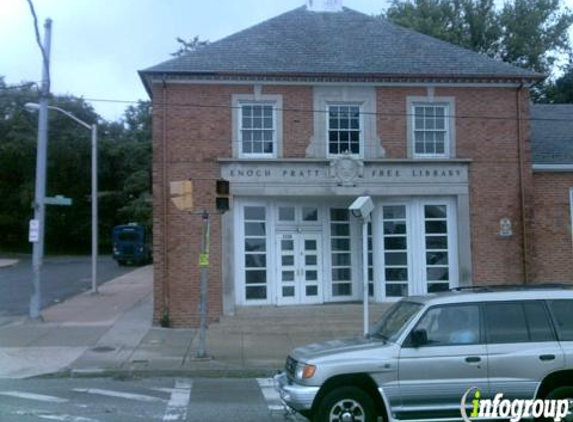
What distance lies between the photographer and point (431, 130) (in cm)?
1822

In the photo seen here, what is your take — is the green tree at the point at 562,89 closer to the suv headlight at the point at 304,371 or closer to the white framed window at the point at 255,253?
the white framed window at the point at 255,253

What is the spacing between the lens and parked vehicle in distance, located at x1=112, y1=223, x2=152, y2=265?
149 ft

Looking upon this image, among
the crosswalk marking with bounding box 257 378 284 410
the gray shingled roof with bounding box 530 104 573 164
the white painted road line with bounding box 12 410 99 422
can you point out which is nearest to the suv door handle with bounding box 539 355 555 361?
the crosswalk marking with bounding box 257 378 284 410

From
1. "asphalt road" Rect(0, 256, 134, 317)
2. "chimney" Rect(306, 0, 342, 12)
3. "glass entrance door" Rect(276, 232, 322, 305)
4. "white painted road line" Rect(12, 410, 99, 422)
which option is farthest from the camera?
"asphalt road" Rect(0, 256, 134, 317)

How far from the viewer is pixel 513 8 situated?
43031mm

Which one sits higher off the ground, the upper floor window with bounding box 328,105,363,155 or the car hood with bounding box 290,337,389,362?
the upper floor window with bounding box 328,105,363,155

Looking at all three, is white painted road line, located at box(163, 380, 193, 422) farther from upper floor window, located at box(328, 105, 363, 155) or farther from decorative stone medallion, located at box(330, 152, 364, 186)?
upper floor window, located at box(328, 105, 363, 155)

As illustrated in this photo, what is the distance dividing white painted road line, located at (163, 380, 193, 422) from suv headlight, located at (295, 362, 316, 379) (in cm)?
207

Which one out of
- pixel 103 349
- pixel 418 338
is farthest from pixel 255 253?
pixel 418 338

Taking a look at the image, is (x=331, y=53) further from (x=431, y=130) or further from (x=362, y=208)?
(x=362, y=208)

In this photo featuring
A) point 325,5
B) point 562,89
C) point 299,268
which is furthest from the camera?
point 562,89

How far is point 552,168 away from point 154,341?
11355 mm

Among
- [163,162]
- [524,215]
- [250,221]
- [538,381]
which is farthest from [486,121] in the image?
[538,381]

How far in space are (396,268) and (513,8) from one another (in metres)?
30.6
